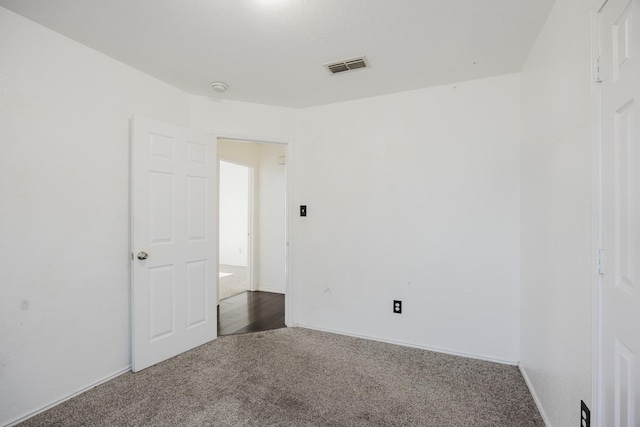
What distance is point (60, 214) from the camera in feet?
6.52

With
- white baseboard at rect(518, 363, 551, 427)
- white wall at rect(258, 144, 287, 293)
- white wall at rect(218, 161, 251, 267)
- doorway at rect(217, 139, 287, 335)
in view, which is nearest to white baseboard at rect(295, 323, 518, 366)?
white baseboard at rect(518, 363, 551, 427)

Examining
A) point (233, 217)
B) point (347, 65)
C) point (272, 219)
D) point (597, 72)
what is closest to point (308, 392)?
point (597, 72)

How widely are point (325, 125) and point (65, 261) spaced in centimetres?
254

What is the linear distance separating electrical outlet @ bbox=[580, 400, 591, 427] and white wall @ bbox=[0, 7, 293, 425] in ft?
9.76

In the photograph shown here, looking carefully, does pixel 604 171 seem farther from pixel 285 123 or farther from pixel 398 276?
pixel 285 123

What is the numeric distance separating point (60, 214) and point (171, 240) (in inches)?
31.6

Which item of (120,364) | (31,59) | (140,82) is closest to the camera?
(31,59)

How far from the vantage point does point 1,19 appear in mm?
1711

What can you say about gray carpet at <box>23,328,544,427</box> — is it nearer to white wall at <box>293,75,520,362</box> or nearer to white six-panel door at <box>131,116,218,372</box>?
white six-panel door at <box>131,116,218,372</box>

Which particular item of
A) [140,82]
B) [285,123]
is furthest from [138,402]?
[285,123]

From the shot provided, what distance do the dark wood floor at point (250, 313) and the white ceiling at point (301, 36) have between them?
8.44 ft

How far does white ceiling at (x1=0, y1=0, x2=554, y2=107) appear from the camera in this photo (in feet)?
5.59

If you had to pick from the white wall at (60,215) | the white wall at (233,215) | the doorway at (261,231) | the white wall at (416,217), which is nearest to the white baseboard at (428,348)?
the white wall at (416,217)

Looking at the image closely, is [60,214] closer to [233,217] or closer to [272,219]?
[272,219]
